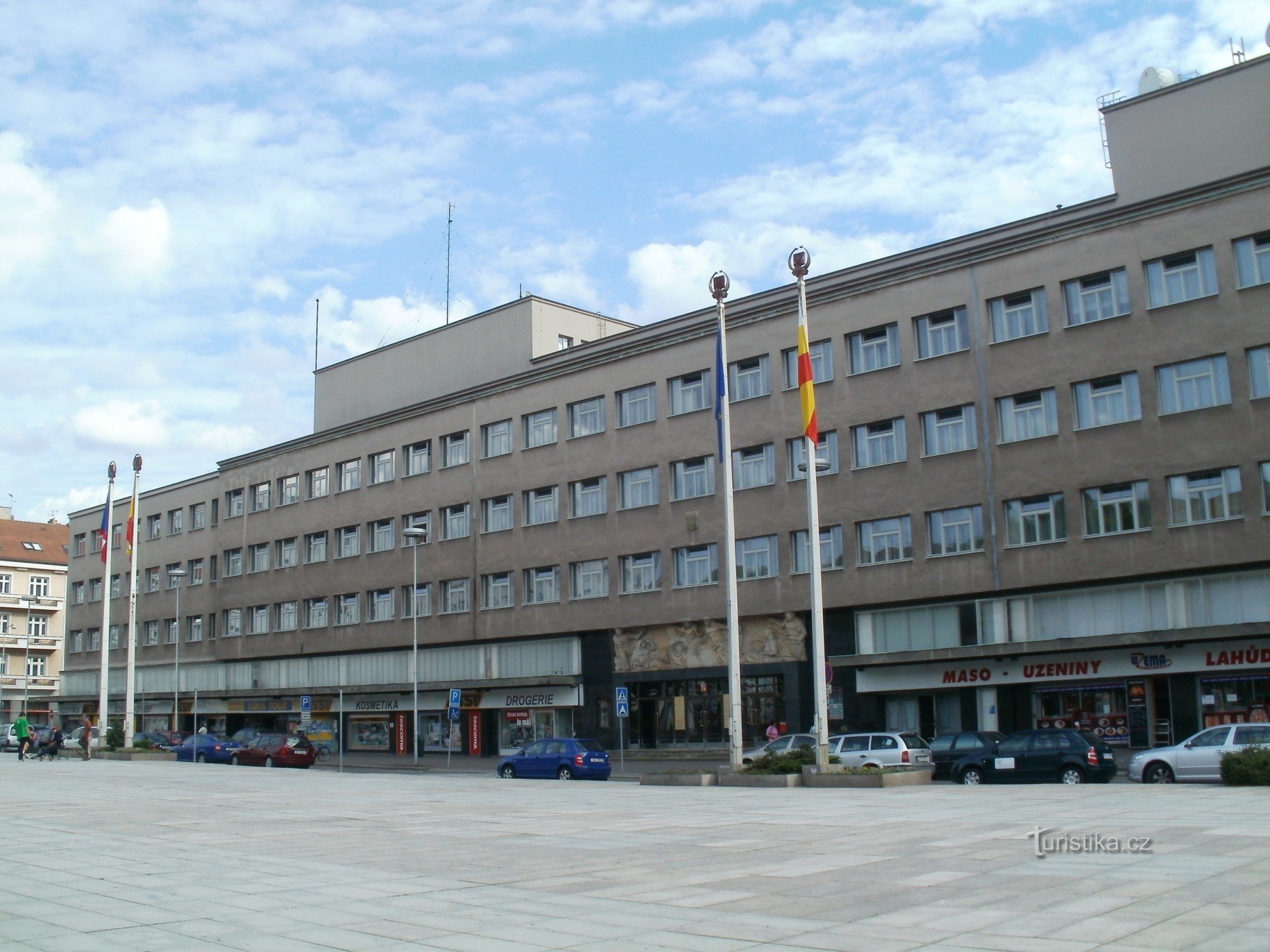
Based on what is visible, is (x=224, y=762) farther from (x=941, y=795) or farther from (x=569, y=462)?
(x=941, y=795)

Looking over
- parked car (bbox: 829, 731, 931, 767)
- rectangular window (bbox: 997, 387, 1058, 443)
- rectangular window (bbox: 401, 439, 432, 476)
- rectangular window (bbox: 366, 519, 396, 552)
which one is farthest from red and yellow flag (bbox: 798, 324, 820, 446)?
rectangular window (bbox: 366, 519, 396, 552)

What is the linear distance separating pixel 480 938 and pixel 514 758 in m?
32.3

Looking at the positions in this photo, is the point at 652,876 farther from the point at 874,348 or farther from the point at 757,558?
the point at 757,558

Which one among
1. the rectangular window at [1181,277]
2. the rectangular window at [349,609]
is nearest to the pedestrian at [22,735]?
the rectangular window at [349,609]

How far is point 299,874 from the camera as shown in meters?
13.1

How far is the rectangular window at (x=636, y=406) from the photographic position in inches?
1972

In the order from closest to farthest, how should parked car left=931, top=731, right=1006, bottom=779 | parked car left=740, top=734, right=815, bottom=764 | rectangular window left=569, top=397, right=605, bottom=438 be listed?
parked car left=931, top=731, right=1006, bottom=779, parked car left=740, top=734, right=815, bottom=764, rectangular window left=569, top=397, right=605, bottom=438

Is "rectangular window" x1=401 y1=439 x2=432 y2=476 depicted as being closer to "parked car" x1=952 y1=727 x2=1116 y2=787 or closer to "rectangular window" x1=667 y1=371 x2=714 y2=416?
"rectangular window" x1=667 y1=371 x2=714 y2=416

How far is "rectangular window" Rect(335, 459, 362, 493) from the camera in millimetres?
64562

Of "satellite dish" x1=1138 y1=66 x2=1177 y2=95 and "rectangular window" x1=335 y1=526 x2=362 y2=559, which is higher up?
"satellite dish" x1=1138 y1=66 x2=1177 y2=95

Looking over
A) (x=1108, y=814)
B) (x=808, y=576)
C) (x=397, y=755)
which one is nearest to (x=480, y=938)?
(x=1108, y=814)

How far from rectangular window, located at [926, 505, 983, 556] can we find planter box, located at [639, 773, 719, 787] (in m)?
14.1

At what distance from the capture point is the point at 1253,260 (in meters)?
35.7

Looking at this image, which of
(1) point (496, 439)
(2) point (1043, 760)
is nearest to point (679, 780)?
(2) point (1043, 760)
